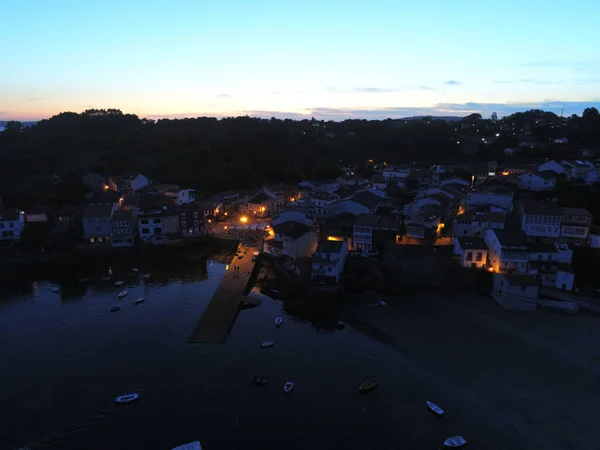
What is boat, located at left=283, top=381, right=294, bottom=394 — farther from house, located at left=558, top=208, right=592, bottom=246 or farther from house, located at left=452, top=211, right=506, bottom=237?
house, located at left=558, top=208, right=592, bottom=246

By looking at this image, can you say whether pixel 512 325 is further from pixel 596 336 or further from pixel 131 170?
pixel 131 170

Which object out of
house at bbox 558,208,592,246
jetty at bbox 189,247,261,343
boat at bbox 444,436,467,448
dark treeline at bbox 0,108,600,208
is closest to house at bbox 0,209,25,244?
dark treeline at bbox 0,108,600,208

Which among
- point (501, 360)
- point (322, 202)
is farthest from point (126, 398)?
point (322, 202)

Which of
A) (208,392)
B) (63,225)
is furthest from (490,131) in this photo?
(208,392)

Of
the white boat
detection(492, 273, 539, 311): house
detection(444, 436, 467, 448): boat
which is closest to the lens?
the white boat

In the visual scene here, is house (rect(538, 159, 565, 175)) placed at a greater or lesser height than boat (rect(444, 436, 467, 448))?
greater

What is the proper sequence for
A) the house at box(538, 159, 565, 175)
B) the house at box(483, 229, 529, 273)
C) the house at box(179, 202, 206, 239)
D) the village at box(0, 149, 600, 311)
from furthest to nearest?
the house at box(538, 159, 565, 175)
the house at box(179, 202, 206, 239)
the village at box(0, 149, 600, 311)
the house at box(483, 229, 529, 273)

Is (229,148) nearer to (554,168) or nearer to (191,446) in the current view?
(554,168)
